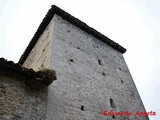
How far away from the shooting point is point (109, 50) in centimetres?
1116

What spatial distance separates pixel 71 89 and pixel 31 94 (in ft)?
5.40

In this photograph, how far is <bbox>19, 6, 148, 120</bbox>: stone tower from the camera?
6.39 metres

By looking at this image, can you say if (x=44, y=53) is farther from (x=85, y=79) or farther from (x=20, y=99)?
(x=20, y=99)

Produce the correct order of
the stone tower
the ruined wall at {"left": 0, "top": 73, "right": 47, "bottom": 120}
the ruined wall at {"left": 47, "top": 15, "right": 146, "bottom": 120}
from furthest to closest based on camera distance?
the stone tower < the ruined wall at {"left": 47, "top": 15, "right": 146, "bottom": 120} < the ruined wall at {"left": 0, "top": 73, "right": 47, "bottom": 120}

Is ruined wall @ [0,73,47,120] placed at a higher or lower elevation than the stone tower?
lower

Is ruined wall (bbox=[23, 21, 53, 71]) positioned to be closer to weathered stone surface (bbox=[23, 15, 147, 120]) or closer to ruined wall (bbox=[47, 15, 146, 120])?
weathered stone surface (bbox=[23, 15, 147, 120])

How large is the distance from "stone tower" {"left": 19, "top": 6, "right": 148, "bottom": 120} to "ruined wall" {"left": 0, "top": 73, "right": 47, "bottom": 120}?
0.28 m

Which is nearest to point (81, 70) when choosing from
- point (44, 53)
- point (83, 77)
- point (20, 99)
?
point (83, 77)

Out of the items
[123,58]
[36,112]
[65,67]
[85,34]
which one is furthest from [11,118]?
[123,58]

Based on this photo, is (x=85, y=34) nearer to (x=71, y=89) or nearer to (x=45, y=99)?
(x=71, y=89)

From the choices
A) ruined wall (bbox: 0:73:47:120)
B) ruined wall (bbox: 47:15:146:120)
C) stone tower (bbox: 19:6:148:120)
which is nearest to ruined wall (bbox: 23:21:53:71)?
stone tower (bbox: 19:6:148:120)

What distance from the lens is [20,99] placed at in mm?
5289

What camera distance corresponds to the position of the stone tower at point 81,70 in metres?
6.39

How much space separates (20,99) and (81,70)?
3.26 metres
